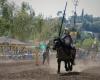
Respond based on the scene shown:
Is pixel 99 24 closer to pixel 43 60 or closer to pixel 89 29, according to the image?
pixel 89 29

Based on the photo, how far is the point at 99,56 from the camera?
37562mm

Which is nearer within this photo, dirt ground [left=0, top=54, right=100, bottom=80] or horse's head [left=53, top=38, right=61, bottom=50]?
dirt ground [left=0, top=54, right=100, bottom=80]

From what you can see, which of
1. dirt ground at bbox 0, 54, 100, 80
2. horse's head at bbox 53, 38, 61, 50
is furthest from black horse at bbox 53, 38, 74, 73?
dirt ground at bbox 0, 54, 100, 80

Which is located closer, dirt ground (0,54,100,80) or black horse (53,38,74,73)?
dirt ground (0,54,100,80)

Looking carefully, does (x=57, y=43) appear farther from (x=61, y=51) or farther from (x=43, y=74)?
(x=43, y=74)

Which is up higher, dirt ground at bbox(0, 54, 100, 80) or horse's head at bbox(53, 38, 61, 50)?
horse's head at bbox(53, 38, 61, 50)

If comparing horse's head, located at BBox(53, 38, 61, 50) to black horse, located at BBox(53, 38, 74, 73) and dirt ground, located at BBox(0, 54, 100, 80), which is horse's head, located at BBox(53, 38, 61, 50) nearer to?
black horse, located at BBox(53, 38, 74, 73)

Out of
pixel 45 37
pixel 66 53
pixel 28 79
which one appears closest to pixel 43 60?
pixel 66 53

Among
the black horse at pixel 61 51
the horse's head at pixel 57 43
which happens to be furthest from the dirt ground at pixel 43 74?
the horse's head at pixel 57 43

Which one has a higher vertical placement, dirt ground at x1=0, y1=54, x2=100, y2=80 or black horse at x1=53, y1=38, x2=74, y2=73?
black horse at x1=53, y1=38, x2=74, y2=73

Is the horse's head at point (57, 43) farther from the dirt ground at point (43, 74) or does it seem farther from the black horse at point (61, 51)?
the dirt ground at point (43, 74)

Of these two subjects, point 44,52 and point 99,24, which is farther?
point 99,24

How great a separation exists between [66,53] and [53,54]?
13303mm

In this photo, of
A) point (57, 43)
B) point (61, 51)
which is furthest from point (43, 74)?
point (57, 43)
